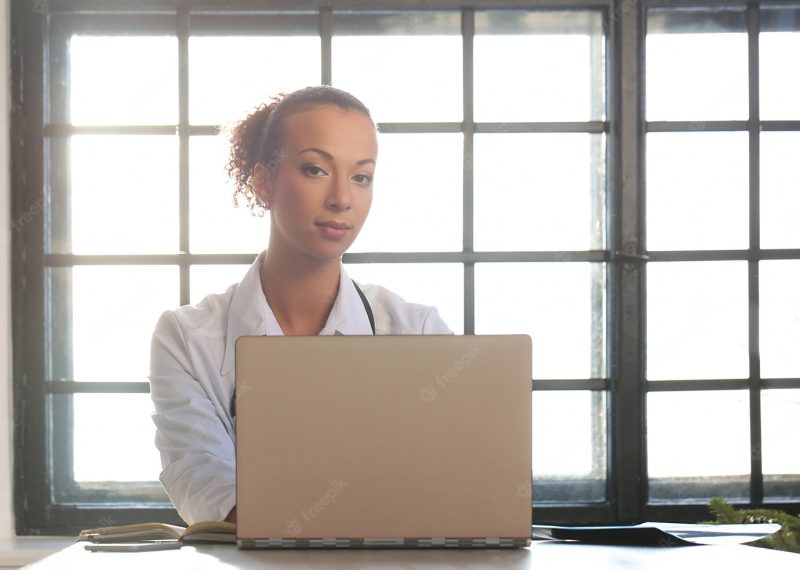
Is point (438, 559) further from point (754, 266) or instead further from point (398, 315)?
point (754, 266)

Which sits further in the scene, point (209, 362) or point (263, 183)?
point (263, 183)

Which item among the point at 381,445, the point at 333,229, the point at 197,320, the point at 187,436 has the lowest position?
the point at 187,436

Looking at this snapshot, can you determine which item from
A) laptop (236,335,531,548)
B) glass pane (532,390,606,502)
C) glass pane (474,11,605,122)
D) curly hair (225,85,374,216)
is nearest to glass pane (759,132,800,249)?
glass pane (474,11,605,122)

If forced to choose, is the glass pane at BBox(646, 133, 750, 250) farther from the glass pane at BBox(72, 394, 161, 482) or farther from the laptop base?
the laptop base

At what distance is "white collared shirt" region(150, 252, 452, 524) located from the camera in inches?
79.3

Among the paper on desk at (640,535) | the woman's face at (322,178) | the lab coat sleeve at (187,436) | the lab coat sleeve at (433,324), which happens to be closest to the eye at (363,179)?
the woman's face at (322,178)

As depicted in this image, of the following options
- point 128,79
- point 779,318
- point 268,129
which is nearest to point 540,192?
point 779,318

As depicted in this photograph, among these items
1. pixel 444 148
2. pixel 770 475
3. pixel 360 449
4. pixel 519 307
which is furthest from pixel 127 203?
pixel 770 475

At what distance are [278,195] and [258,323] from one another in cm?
32

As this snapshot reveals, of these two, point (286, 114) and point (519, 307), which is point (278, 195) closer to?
point (286, 114)

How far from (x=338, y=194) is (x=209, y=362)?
50 centimetres

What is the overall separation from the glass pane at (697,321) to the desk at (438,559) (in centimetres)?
177

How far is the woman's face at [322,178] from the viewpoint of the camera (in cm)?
227

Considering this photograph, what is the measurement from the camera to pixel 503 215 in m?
2.91
